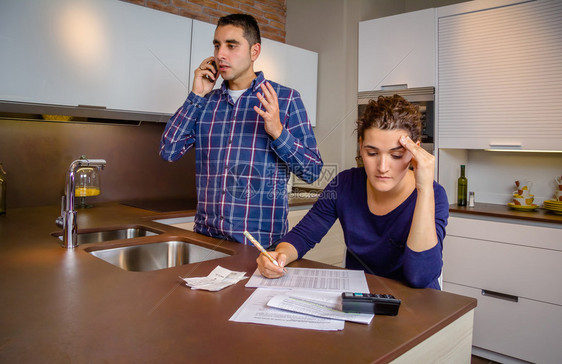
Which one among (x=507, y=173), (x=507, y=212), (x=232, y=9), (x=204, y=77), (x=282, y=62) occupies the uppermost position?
(x=232, y=9)

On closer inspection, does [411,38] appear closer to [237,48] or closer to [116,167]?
[237,48]

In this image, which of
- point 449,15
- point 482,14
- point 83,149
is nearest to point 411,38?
point 449,15

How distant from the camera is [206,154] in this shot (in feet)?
6.65

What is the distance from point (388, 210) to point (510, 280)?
5.48 feet

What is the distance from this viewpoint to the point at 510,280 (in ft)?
8.75

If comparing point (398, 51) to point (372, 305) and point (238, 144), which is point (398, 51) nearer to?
point (238, 144)

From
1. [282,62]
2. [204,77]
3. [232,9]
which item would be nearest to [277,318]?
[204,77]

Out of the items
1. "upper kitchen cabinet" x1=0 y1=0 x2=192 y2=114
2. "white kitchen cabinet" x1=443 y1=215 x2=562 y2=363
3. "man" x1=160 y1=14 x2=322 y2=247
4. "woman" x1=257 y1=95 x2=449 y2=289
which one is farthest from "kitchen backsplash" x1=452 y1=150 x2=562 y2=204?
"upper kitchen cabinet" x1=0 y1=0 x2=192 y2=114

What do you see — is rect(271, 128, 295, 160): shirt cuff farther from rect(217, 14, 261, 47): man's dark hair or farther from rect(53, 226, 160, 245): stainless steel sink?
rect(53, 226, 160, 245): stainless steel sink

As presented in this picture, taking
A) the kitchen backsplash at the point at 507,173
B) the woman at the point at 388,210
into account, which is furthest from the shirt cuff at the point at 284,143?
the kitchen backsplash at the point at 507,173

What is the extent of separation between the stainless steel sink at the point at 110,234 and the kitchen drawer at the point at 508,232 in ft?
6.45

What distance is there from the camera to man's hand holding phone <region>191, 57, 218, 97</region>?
2006 mm

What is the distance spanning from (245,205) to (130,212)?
947 millimetres

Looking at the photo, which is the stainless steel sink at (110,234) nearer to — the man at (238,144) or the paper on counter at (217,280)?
the man at (238,144)
